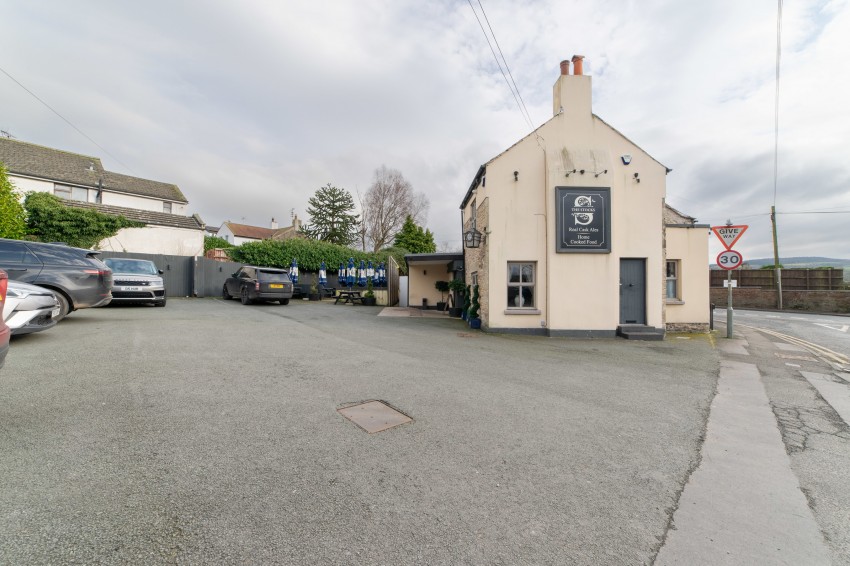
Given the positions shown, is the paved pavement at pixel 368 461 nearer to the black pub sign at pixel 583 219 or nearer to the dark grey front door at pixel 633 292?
the dark grey front door at pixel 633 292

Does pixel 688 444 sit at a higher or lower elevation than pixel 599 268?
lower

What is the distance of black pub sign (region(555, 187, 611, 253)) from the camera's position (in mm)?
10641

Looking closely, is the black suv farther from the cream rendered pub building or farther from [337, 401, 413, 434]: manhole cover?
the cream rendered pub building

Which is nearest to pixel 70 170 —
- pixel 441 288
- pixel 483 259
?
pixel 441 288

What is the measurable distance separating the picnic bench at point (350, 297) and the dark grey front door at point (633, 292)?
13.0 meters

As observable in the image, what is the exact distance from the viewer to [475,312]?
12.2m

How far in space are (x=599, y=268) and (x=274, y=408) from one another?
31.8ft

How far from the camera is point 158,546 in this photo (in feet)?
6.28

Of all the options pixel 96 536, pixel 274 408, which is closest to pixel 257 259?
pixel 274 408

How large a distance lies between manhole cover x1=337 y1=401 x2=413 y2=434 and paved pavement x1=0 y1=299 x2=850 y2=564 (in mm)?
130

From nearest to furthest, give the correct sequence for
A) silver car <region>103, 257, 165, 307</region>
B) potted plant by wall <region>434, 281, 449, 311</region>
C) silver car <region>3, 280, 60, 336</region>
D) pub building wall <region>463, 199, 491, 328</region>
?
1. silver car <region>3, 280, 60, 336</region>
2. pub building wall <region>463, 199, 491, 328</region>
3. silver car <region>103, 257, 165, 307</region>
4. potted plant by wall <region>434, 281, 449, 311</region>

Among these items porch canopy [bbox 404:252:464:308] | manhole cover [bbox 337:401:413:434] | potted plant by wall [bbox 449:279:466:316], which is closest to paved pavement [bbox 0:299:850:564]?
manhole cover [bbox 337:401:413:434]

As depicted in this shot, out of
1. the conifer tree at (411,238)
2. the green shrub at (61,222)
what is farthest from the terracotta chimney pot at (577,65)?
the conifer tree at (411,238)

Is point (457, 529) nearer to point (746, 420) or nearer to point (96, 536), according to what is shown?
A: point (96, 536)
